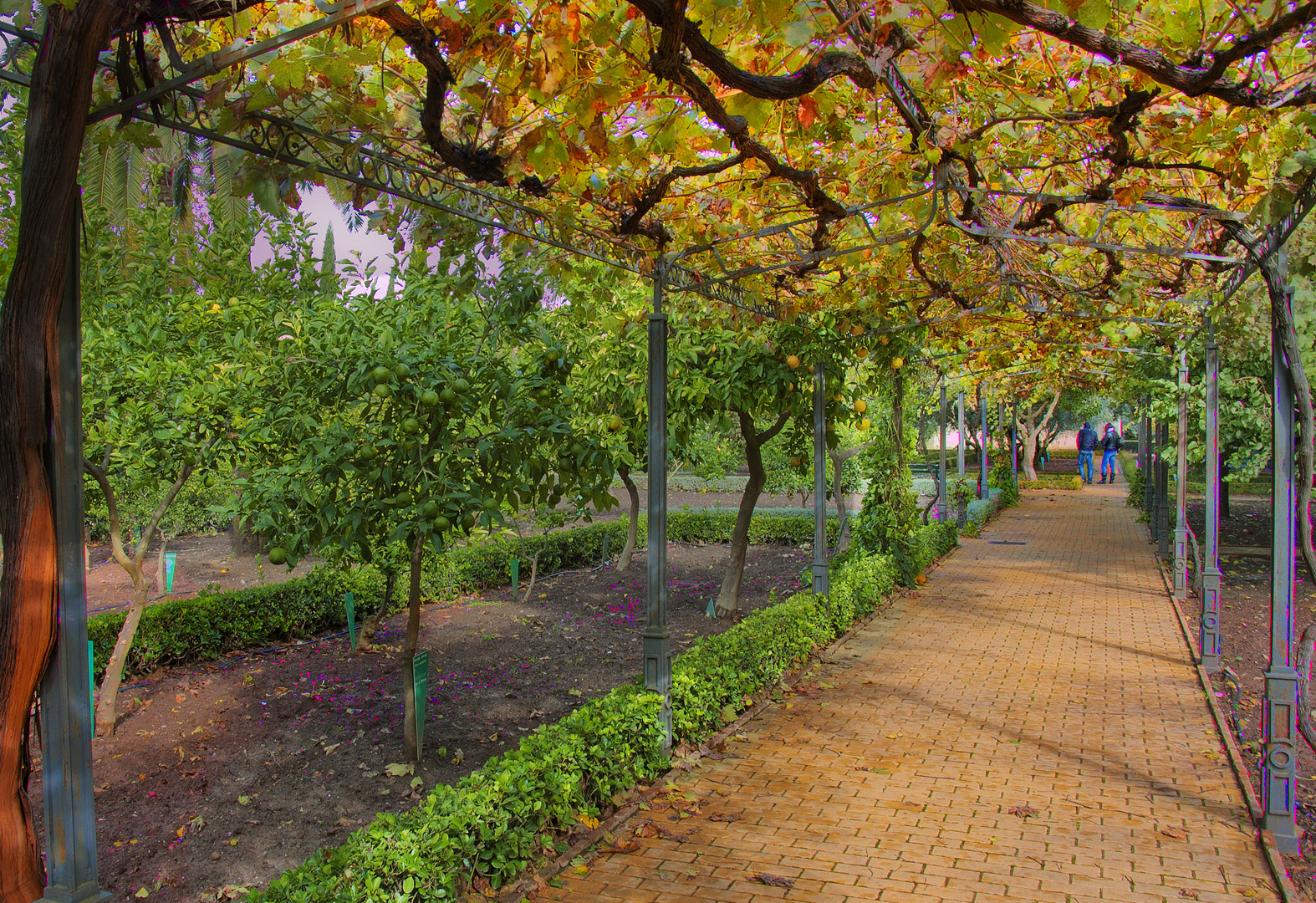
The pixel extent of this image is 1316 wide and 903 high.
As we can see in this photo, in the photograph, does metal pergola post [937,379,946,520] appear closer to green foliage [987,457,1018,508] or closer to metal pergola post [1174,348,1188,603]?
metal pergola post [1174,348,1188,603]

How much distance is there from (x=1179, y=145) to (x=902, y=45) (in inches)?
82.8

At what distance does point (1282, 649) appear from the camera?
475cm

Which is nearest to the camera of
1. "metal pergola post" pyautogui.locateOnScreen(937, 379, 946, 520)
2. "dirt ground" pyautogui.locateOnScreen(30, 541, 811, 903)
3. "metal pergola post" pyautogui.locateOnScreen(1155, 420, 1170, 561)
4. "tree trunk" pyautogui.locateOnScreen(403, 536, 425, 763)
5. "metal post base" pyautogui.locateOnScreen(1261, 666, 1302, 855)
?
"dirt ground" pyautogui.locateOnScreen(30, 541, 811, 903)

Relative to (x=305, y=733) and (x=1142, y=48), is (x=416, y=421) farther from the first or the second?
(x=1142, y=48)

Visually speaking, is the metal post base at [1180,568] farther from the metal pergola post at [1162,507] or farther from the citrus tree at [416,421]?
the citrus tree at [416,421]

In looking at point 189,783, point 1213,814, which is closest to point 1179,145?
point 1213,814

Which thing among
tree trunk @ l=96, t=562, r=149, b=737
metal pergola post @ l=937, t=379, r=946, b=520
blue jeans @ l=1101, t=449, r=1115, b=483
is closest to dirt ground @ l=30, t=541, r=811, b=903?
tree trunk @ l=96, t=562, r=149, b=737

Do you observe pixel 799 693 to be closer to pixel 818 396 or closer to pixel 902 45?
pixel 818 396

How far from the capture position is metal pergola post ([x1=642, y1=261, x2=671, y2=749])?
541 cm

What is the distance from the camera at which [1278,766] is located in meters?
4.61

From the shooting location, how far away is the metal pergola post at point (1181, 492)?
34.1 feet

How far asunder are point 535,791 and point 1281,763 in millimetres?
3810

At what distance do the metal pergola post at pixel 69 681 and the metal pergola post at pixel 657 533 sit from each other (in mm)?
3446

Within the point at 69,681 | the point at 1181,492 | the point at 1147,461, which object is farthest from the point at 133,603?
the point at 1147,461
